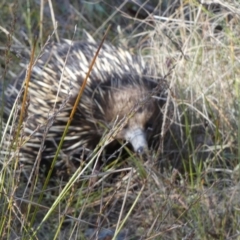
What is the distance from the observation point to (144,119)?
9.29 ft

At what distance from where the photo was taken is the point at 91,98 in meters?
2.97

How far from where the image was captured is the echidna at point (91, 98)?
9.41 ft

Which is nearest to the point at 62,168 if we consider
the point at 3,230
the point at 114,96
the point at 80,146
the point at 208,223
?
the point at 80,146

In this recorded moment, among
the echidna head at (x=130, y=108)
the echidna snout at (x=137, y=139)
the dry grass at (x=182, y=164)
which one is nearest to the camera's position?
the dry grass at (x=182, y=164)

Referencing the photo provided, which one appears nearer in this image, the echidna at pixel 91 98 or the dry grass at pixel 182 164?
the dry grass at pixel 182 164

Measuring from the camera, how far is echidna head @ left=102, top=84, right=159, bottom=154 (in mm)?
2770

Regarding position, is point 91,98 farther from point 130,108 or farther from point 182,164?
point 182,164

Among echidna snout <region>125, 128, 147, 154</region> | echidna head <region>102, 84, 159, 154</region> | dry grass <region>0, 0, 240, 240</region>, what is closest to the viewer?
dry grass <region>0, 0, 240, 240</region>

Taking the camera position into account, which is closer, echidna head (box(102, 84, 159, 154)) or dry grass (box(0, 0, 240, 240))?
dry grass (box(0, 0, 240, 240))

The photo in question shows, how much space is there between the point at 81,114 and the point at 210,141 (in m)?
0.57

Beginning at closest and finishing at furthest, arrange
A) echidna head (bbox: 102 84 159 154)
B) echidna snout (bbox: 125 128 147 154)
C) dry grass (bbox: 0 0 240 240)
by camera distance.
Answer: dry grass (bbox: 0 0 240 240) → echidna snout (bbox: 125 128 147 154) → echidna head (bbox: 102 84 159 154)

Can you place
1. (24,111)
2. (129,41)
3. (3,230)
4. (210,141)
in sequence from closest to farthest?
(24,111), (3,230), (210,141), (129,41)

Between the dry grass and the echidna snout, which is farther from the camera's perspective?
the echidna snout

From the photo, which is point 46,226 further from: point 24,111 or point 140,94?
point 24,111
